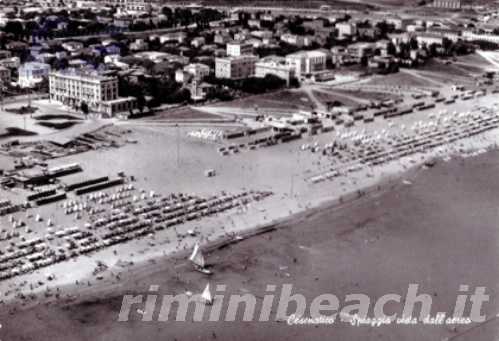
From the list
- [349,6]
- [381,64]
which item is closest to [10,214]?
[381,64]

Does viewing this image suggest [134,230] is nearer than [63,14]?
Yes

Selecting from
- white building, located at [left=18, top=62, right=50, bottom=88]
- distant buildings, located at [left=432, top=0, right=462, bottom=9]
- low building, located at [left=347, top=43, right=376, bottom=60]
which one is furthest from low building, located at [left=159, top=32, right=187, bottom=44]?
distant buildings, located at [left=432, top=0, right=462, bottom=9]

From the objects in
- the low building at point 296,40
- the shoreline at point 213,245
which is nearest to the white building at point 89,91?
the shoreline at point 213,245

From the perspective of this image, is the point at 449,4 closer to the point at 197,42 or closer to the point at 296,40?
the point at 296,40

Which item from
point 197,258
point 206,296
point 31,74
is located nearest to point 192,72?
point 31,74

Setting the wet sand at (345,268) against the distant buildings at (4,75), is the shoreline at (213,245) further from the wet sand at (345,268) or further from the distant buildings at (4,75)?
the distant buildings at (4,75)

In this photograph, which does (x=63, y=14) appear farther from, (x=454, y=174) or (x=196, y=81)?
(x=454, y=174)

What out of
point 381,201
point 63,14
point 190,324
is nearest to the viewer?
point 190,324

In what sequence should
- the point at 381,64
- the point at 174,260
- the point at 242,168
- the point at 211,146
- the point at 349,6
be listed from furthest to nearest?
the point at 349,6 → the point at 381,64 → the point at 211,146 → the point at 242,168 → the point at 174,260
